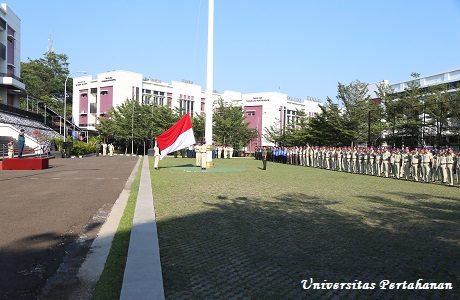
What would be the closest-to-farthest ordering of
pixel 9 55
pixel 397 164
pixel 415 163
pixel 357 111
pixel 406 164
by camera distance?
pixel 415 163 → pixel 406 164 → pixel 397 164 → pixel 357 111 → pixel 9 55

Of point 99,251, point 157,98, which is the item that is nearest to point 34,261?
point 99,251

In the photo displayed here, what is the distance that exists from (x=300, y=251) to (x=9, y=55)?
5386 cm

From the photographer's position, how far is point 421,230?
26.1 feet

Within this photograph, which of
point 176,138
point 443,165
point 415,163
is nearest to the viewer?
point 443,165

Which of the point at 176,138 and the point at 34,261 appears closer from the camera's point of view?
the point at 34,261

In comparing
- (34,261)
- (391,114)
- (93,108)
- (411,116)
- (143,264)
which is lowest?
(34,261)

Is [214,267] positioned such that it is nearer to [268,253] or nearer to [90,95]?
[268,253]

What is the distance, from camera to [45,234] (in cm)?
735

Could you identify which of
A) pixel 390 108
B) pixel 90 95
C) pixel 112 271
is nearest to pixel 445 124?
pixel 390 108

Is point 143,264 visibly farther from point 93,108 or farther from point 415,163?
point 93,108

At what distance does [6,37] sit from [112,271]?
51.2 metres

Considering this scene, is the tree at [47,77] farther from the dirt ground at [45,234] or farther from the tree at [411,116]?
the dirt ground at [45,234]

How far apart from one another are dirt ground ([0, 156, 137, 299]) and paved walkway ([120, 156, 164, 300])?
0.66 m

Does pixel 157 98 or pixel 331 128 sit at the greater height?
pixel 157 98
